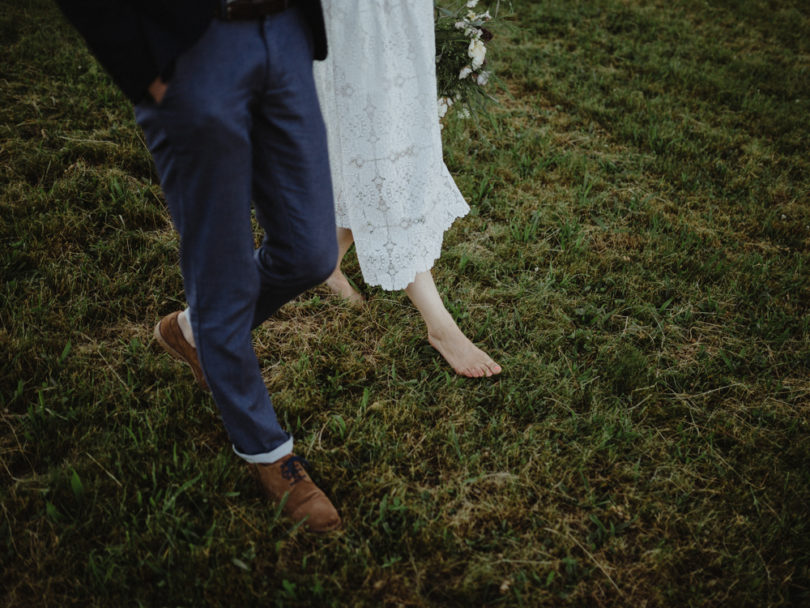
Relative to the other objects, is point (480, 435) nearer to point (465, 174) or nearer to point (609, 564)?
point (609, 564)

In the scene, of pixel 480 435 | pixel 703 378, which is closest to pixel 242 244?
pixel 480 435

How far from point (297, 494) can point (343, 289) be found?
1.10 meters

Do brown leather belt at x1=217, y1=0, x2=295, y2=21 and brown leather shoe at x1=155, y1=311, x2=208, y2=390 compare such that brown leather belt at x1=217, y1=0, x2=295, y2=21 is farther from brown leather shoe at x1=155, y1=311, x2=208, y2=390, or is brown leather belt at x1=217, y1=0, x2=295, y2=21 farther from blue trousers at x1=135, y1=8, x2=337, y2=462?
brown leather shoe at x1=155, y1=311, x2=208, y2=390

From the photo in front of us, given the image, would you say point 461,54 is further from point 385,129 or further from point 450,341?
point 450,341

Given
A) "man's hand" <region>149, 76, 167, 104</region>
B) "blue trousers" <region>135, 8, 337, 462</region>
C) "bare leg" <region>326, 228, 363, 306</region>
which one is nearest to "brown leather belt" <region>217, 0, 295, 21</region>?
"blue trousers" <region>135, 8, 337, 462</region>

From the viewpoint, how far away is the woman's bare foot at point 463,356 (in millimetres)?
2270

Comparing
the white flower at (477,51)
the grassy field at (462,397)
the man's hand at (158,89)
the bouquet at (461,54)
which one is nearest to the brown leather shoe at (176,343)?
the grassy field at (462,397)

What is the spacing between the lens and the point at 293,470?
68.6 inches

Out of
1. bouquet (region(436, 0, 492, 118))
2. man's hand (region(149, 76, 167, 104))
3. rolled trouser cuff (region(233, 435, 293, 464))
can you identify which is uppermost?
man's hand (region(149, 76, 167, 104))

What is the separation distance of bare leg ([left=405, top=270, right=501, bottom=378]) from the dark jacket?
131 cm

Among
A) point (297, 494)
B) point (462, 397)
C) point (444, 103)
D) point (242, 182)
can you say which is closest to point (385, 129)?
point (242, 182)

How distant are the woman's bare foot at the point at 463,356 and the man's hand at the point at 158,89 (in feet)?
4.72

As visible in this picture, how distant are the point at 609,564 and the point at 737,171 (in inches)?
121

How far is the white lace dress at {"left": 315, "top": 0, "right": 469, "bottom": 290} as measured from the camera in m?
1.69
